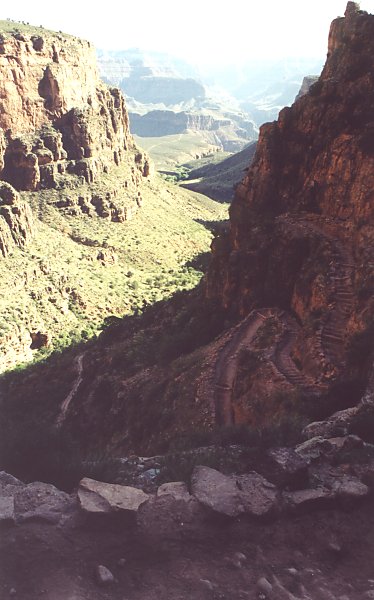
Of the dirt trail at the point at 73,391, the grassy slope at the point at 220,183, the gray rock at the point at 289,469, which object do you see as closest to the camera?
the gray rock at the point at 289,469

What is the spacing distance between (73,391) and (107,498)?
26.4 m

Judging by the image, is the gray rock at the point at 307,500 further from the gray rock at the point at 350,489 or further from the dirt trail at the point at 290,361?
the dirt trail at the point at 290,361

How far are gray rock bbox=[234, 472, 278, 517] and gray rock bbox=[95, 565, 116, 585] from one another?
9.41 feet

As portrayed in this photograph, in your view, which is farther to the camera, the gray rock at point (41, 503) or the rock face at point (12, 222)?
the rock face at point (12, 222)

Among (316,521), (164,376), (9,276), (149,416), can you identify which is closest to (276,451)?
(316,521)

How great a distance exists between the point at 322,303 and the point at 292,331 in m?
2.36

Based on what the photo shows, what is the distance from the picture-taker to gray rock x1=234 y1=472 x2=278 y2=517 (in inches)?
384

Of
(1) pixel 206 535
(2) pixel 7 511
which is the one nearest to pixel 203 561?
(1) pixel 206 535

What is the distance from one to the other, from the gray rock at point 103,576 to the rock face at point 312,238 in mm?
9560

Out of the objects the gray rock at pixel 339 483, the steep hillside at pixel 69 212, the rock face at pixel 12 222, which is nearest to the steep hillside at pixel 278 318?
the gray rock at pixel 339 483

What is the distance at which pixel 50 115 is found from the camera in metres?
82.6

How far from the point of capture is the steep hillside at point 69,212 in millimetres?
56969

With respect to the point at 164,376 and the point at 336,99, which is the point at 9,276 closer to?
the point at 164,376

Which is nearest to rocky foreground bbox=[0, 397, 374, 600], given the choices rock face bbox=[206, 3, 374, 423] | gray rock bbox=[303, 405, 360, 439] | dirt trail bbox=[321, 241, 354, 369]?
gray rock bbox=[303, 405, 360, 439]
